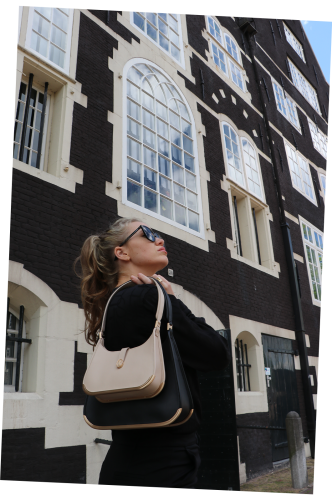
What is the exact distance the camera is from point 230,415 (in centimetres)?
568

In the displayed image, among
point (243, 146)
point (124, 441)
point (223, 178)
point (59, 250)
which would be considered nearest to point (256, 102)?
point (243, 146)

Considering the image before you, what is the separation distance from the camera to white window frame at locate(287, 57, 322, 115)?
1502cm

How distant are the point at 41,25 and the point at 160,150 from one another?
250cm

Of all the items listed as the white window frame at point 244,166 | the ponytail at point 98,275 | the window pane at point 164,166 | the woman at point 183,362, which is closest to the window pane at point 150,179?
the window pane at point 164,166

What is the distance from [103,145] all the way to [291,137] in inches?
351

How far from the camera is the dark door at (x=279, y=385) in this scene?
303 inches

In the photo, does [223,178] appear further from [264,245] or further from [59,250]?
[59,250]

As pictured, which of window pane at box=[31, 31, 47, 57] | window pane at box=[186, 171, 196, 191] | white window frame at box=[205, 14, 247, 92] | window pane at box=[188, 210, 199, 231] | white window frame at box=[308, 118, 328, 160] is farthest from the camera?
white window frame at box=[308, 118, 328, 160]

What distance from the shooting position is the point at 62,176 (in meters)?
4.93

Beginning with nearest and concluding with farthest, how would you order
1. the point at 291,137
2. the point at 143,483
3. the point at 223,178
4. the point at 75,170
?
1. the point at 143,483
2. the point at 75,170
3. the point at 223,178
4. the point at 291,137

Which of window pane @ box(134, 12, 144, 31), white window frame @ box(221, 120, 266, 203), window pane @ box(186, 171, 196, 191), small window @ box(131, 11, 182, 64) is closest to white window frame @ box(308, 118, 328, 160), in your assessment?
white window frame @ box(221, 120, 266, 203)

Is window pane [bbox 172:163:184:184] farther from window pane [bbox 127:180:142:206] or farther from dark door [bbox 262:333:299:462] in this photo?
dark door [bbox 262:333:299:462]

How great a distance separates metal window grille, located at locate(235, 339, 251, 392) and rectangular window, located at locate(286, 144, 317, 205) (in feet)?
20.3

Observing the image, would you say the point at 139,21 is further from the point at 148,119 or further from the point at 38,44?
the point at 38,44
